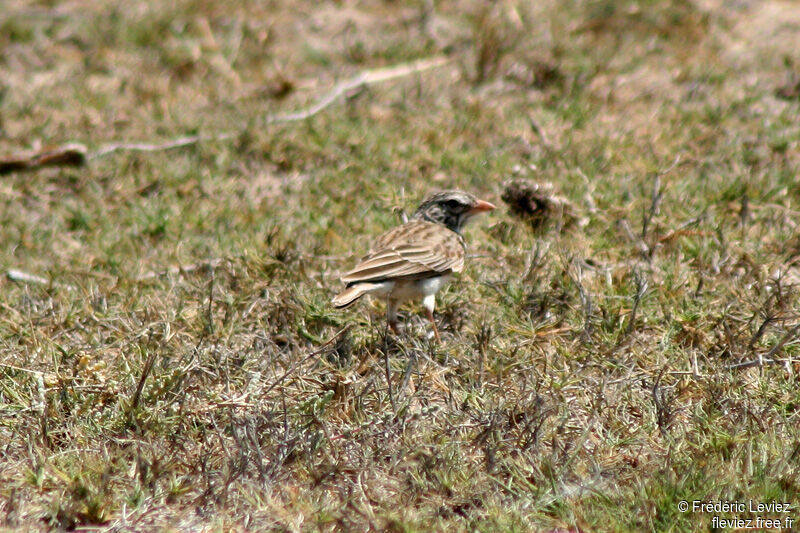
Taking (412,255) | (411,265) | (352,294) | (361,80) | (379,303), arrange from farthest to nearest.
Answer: (361,80), (379,303), (412,255), (411,265), (352,294)

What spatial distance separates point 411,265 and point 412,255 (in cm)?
13

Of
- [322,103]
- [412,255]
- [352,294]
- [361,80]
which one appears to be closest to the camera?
[352,294]

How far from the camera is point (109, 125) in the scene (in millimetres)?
8922

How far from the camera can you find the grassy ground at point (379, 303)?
4.38 meters

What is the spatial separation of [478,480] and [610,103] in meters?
5.11

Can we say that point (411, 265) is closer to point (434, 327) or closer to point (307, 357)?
point (434, 327)

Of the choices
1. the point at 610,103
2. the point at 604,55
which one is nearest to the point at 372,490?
the point at 610,103

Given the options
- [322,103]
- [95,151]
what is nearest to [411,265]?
[322,103]

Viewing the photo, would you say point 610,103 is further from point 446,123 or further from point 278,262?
point 278,262

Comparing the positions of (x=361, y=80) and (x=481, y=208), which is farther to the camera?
(x=361, y=80)

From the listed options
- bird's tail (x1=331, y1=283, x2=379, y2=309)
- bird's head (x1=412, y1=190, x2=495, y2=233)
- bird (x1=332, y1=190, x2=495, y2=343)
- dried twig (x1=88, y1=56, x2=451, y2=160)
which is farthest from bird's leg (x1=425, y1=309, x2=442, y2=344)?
dried twig (x1=88, y1=56, x2=451, y2=160)

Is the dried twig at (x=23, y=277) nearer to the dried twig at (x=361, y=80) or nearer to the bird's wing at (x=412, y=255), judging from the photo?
the bird's wing at (x=412, y=255)

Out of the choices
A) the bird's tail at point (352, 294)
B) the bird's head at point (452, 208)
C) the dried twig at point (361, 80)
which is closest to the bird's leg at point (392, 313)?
the bird's tail at point (352, 294)

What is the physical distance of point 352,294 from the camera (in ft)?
18.0
